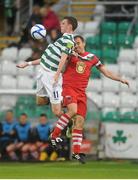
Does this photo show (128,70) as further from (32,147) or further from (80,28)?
(32,147)

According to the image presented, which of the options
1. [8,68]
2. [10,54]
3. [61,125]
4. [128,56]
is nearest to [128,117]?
[128,56]

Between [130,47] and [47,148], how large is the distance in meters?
4.77

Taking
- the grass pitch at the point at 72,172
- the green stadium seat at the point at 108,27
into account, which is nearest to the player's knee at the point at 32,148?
the grass pitch at the point at 72,172

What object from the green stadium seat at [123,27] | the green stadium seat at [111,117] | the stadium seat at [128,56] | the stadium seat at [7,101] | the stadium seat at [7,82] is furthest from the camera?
the green stadium seat at [123,27]

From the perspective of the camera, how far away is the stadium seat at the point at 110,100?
21.6 metres

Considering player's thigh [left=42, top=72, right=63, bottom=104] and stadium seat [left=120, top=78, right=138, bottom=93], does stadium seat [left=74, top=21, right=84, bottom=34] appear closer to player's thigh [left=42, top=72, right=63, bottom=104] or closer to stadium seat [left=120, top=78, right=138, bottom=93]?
stadium seat [left=120, top=78, right=138, bottom=93]

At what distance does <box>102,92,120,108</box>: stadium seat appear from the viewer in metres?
21.6

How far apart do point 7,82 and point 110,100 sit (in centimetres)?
250

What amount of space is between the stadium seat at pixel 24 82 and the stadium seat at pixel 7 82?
0.14 m

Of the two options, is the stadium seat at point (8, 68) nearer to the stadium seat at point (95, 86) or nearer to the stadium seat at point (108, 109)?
the stadium seat at point (95, 86)

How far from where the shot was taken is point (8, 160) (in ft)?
64.1

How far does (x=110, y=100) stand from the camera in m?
21.7

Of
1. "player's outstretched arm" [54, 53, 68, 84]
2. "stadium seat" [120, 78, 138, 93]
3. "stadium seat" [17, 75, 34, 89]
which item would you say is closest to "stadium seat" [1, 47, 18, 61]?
"stadium seat" [17, 75, 34, 89]

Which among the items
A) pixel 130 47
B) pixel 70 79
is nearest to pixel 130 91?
pixel 130 47
